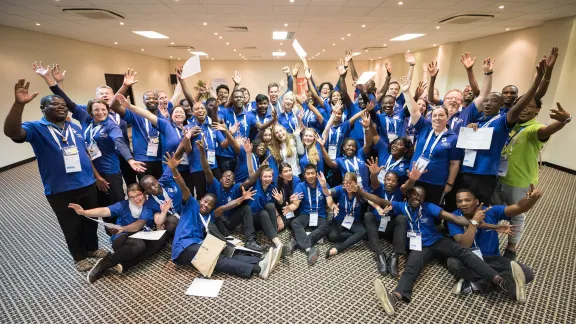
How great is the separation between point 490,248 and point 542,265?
0.71 meters

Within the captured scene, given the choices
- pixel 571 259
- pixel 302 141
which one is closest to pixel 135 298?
pixel 302 141

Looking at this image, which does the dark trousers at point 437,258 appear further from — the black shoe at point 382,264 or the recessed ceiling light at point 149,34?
the recessed ceiling light at point 149,34

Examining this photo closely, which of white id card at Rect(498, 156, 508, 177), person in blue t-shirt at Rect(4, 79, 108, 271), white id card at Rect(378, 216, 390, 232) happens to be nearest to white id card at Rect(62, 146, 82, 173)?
person in blue t-shirt at Rect(4, 79, 108, 271)

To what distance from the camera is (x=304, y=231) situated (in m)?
3.14

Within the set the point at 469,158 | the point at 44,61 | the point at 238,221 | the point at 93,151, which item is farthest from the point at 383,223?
the point at 44,61

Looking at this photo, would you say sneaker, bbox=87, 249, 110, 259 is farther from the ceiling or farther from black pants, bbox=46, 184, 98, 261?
the ceiling

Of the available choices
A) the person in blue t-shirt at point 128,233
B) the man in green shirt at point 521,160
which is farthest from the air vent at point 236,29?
the man in green shirt at point 521,160

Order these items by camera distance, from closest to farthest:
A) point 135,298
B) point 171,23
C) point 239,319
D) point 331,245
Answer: point 239,319 → point 135,298 → point 331,245 → point 171,23

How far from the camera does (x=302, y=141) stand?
3.84m

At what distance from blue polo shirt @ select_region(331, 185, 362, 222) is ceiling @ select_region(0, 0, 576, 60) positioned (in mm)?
4046

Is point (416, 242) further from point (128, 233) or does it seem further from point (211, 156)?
point (128, 233)

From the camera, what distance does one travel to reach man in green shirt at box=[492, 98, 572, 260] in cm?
268

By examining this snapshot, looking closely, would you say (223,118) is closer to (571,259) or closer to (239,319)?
(239,319)

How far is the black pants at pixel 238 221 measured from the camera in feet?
10.3
